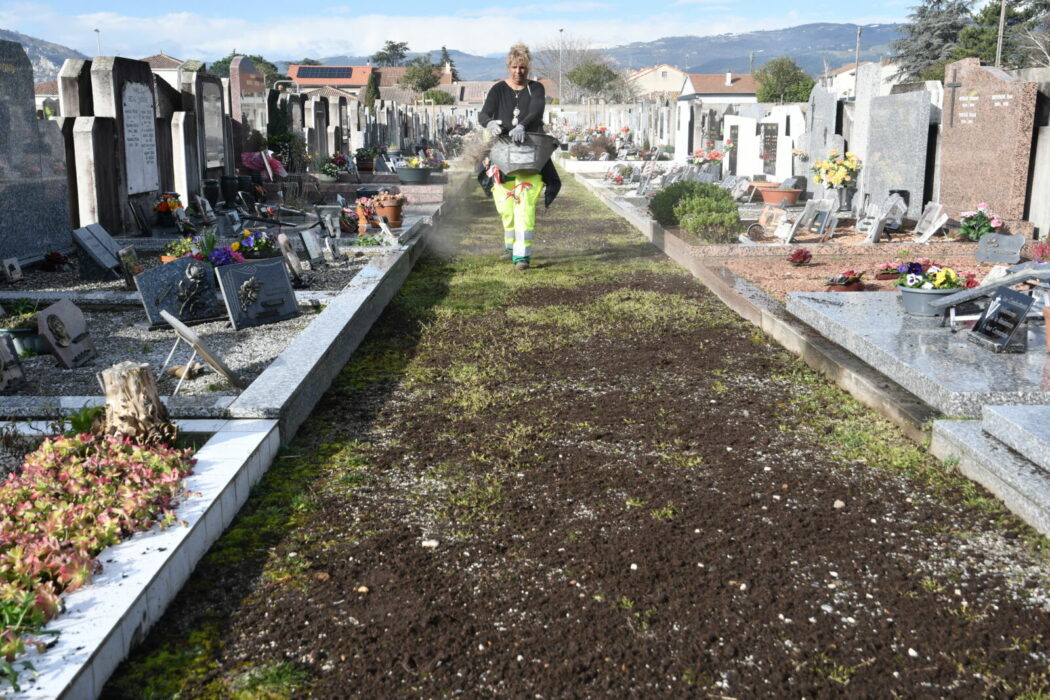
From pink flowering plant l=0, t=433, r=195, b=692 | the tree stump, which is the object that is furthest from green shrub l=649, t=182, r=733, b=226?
pink flowering plant l=0, t=433, r=195, b=692

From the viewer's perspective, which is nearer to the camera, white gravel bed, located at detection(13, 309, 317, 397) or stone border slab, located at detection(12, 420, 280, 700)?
stone border slab, located at detection(12, 420, 280, 700)

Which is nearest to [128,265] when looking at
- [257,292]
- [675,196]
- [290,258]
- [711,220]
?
[290,258]

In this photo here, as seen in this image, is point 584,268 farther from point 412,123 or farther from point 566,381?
point 412,123

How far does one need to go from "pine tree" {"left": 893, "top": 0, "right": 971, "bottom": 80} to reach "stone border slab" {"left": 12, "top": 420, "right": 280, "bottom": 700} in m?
62.1

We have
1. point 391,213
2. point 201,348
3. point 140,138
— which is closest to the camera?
point 201,348

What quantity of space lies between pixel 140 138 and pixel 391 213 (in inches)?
123

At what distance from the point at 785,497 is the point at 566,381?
2.03m

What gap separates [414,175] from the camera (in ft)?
58.6

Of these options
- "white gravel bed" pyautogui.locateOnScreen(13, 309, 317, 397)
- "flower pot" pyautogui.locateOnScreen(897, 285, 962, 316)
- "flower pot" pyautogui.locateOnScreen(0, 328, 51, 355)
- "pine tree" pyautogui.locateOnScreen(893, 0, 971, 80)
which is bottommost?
"white gravel bed" pyautogui.locateOnScreen(13, 309, 317, 397)

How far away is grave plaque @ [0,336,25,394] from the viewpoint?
5137 millimetres

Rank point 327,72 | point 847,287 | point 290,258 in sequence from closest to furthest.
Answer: point 847,287 → point 290,258 → point 327,72

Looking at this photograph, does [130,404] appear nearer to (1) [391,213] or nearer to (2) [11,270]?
(2) [11,270]

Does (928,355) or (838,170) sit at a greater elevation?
(838,170)

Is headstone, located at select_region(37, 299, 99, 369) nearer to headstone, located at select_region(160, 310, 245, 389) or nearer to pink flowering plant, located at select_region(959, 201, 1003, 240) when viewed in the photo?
headstone, located at select_region(160, 310, 245, 389)
